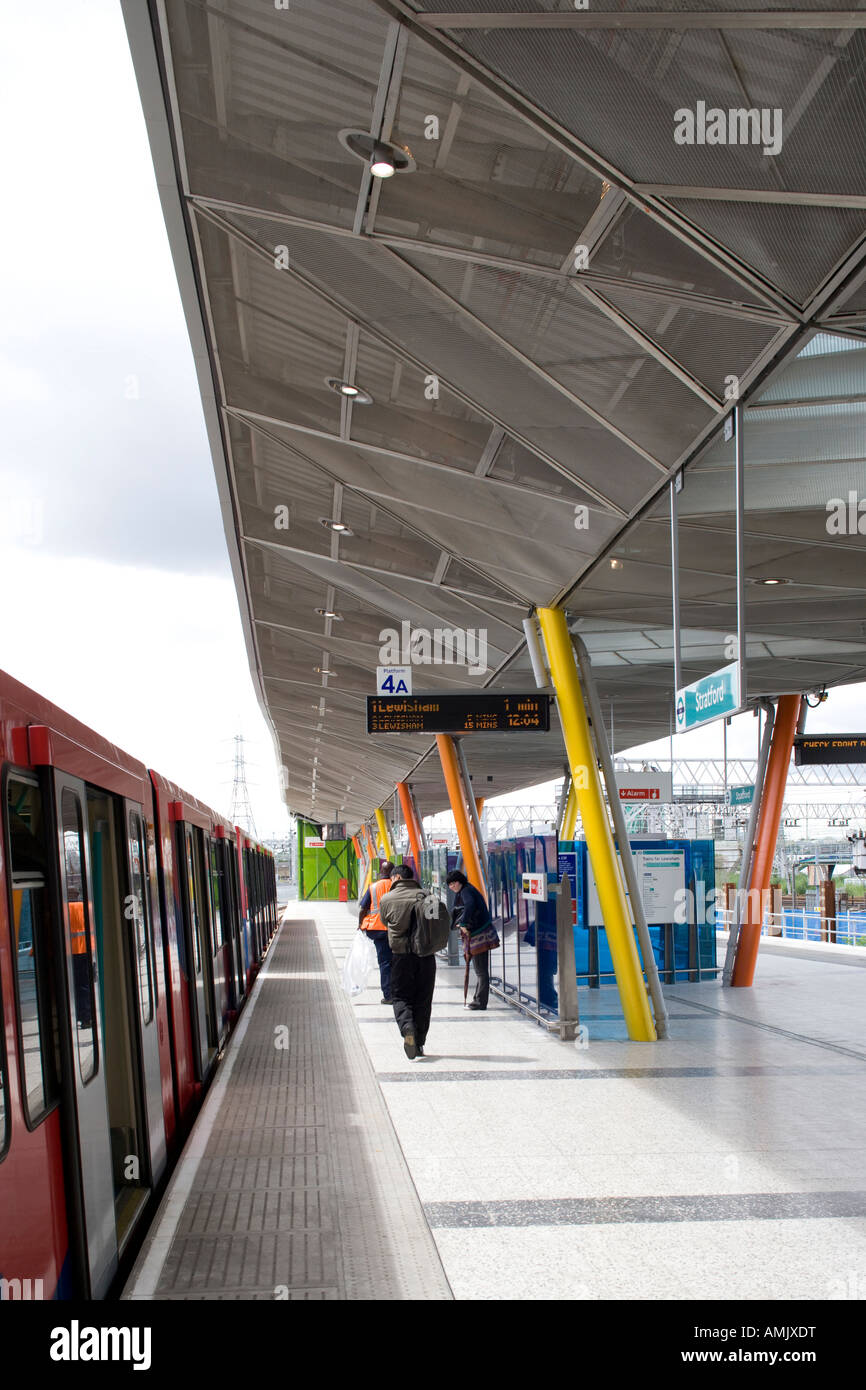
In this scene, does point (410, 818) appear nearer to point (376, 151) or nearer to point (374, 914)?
point (374, 914)

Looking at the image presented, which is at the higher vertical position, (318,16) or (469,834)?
(318,16)

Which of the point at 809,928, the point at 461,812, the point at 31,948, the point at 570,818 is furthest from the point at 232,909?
the point at 809,928

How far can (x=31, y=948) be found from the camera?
3.63m

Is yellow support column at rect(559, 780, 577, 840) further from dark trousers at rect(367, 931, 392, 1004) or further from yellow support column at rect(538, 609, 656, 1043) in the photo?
yellow support column at rect(538, 609, 656, 1043)

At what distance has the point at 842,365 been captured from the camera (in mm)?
7316

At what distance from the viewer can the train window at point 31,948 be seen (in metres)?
3.40

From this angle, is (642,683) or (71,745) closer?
(71,745)

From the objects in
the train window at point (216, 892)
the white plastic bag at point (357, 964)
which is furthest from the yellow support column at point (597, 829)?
the train window at point (216, 892)

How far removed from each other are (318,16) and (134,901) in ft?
13.5

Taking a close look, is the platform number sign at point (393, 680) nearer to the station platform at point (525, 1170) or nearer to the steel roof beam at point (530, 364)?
the station platform at point (525, 1170)

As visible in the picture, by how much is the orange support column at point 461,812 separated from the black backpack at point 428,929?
11730mm

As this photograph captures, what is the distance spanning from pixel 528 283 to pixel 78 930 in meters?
4.33
